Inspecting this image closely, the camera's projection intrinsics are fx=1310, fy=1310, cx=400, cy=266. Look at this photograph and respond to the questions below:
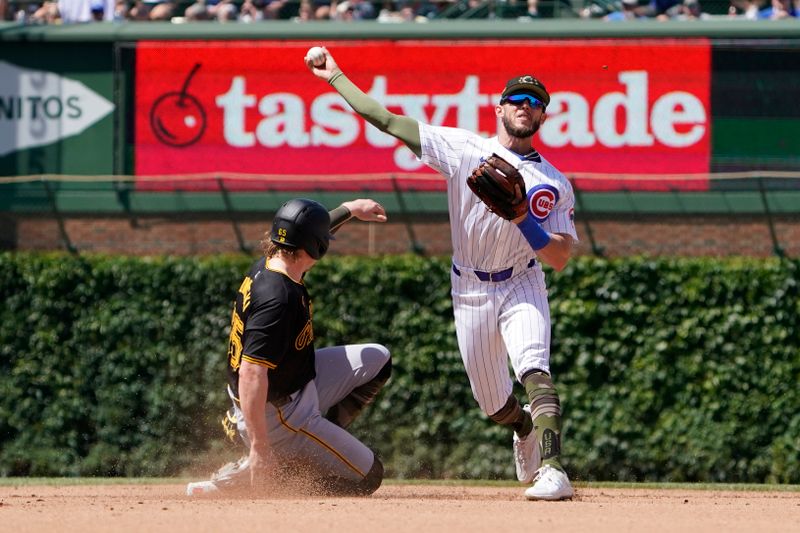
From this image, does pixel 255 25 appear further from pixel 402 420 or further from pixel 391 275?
pixel 402 420

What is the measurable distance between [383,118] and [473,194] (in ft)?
1.87

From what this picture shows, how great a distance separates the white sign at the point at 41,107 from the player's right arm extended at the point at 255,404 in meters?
6.62

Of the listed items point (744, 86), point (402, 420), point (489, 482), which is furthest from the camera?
point (744, 86)

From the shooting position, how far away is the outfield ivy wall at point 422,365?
9.82m

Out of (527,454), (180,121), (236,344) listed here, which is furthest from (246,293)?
(180,121)

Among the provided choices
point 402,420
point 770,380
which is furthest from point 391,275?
point 770,380

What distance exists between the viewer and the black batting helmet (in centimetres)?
604

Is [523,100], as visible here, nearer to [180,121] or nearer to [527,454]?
[527,454]

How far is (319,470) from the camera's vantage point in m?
6.34

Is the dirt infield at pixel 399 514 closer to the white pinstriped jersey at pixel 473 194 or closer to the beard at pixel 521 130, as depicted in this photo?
the white pinstriped jersey at pixel 473 194

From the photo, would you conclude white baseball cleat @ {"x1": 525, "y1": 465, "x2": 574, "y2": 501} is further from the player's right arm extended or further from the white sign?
the white sign

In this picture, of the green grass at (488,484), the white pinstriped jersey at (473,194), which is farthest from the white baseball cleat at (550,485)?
the green grass at (488,484)

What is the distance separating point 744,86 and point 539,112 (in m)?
5.50

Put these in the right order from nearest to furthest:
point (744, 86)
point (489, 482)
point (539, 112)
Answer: point (539, 112) → point (489, 482) → point (744, 86)
